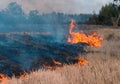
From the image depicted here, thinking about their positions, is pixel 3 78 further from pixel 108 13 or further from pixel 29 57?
pixel 108 13

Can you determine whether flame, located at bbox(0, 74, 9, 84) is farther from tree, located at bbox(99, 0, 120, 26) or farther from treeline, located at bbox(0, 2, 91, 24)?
tree, located at bbox(99, 0, 120, 26)

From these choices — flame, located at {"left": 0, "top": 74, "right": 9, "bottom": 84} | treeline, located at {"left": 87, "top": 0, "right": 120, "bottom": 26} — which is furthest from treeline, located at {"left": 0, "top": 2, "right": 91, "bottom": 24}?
flame, located at {"left": 0, "top": 74, "right": 9, "bottom": 84}

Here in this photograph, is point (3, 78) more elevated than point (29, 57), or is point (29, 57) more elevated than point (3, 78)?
point (29, 57)

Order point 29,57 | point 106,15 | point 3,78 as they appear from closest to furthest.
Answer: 1. point 3,78
2. point 29,57
3. point 106,15

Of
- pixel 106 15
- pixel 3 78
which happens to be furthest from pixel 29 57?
pixel 106 15

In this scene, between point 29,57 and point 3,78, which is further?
point 29,57

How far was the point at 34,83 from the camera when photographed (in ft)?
29.1

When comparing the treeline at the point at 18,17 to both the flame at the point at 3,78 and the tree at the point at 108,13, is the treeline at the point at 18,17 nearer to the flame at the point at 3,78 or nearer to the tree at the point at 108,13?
the tree at the point at 108,13

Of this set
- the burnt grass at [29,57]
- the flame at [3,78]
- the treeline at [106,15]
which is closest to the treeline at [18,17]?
the treeline at [106,15]

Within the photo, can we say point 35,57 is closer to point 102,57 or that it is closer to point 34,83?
point 102,57

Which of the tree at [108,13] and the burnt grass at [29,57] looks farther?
the tree at [108,13]

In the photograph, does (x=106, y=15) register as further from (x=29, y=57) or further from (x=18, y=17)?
(x=29, y=57)

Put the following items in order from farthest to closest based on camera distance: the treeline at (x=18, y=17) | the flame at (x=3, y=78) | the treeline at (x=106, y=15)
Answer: the treeline at (x=106, y=15), the treeline at (x=18, y=17), the flame at (x=3, y=78)

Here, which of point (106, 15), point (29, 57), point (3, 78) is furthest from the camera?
point (106, 15)
